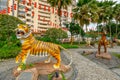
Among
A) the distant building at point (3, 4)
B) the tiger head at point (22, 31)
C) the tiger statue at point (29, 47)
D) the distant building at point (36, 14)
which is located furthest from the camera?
the distant building at point (36, 14)

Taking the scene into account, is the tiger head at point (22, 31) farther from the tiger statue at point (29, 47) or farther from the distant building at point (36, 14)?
the distant building at point (36, 14)

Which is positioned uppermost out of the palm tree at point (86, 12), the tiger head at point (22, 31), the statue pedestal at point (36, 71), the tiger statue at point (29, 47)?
the palm tree at point (86, 12)

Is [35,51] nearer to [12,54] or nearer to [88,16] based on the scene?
[12,54]

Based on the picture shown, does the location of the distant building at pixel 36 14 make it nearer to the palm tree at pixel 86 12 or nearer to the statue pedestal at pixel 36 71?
the palm tree at pixel 86 12

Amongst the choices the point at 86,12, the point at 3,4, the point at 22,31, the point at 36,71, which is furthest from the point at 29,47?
the point at 3,4

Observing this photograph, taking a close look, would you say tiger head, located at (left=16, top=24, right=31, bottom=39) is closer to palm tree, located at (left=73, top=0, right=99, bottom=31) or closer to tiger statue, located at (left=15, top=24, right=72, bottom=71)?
tiger statue, located at (left=15, top=24, right=72, bottom=71)

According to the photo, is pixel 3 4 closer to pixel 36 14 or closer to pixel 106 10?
pixel 36 14

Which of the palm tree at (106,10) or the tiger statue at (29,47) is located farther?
the palm tree at (106,10)

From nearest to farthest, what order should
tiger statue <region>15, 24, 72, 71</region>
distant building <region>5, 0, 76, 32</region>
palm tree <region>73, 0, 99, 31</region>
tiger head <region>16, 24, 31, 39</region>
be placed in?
tiger head <region>16, 24, 31, 39</region>, tiger statue <region>15, 24, 72, 71</region>, palm tree <region>73, 0, 99, 31</region>, distant building <region>5, 0, 76, 32</region>

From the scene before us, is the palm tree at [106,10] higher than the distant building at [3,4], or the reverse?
the distant building at [3,4]

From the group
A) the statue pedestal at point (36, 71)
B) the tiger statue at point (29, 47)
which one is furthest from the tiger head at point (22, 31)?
the statue pedestal at point (36, 71)

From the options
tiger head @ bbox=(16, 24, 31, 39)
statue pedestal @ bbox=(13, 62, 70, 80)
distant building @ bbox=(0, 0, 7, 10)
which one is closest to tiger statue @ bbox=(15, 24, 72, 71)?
tiger head @ bbox=(16, 24, 31, 39)

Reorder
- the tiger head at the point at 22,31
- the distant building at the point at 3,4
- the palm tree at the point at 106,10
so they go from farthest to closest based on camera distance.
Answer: the distant building at the point at 3,4, the palm tree at the point at 106,10, the tiger head at the point at 22,31

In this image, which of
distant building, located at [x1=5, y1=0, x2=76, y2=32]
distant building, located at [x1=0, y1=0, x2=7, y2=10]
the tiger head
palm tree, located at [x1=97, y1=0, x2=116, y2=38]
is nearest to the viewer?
the tiger head
